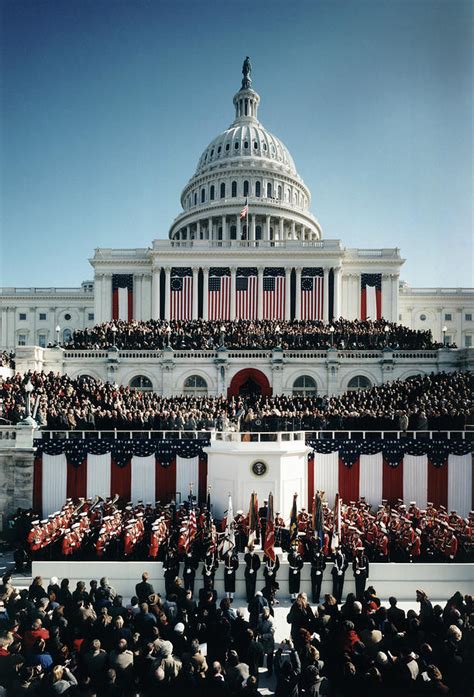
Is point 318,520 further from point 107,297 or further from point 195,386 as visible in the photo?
point 107,297

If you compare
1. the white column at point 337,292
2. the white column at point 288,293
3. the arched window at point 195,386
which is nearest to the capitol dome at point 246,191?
the white column at point 288,293

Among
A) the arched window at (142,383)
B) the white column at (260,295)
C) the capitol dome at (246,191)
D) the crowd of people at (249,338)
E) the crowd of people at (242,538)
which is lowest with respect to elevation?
the crowd of people at (242,538)

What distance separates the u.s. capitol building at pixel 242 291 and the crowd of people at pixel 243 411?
295 inches

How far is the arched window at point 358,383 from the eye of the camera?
1614 inches

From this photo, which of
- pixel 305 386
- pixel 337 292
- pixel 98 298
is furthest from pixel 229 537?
pixel 98 298

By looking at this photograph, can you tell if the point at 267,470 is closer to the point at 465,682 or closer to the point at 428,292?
the point at 465,682

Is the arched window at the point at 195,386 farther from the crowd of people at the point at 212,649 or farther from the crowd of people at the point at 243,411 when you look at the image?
the crowd of people at the point at 212,649

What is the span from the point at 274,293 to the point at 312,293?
4.82 metres

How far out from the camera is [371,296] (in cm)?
6438

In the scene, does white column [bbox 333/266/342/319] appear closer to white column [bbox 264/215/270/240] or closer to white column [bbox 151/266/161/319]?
white column [bbox 264/215/270/240]

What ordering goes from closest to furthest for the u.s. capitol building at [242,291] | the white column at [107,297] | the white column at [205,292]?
the u.s. capitol building at [242,291] < the white column at [205,292] < the white column at [107,297]

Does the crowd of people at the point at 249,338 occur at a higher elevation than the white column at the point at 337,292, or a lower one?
lower

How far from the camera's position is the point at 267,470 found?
22.1 m

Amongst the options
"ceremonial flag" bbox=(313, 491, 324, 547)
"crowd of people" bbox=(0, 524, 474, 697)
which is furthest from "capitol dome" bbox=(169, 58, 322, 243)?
"crowd of people" bbox=(0, 524, 474, 697)
